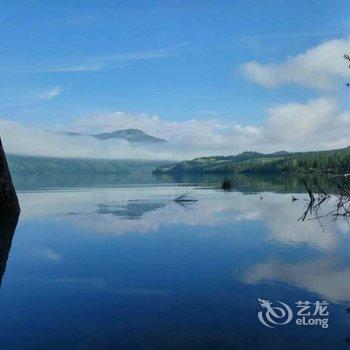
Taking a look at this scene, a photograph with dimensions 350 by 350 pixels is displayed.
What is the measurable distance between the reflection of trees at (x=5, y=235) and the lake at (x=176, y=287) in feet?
0.70

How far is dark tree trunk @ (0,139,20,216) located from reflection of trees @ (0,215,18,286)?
1.09 metres

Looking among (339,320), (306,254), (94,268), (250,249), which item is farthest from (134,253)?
(339,320)

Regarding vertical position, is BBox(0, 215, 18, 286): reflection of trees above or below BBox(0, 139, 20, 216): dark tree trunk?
below

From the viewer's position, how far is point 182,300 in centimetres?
1469

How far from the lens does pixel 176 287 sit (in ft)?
53.4

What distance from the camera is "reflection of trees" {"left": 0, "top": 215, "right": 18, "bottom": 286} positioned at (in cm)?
2136

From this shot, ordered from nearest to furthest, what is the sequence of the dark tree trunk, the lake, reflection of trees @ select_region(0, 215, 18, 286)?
the lake → reflection of trees @ select_region(0, 215, 18, 286) → the dark tree trunk

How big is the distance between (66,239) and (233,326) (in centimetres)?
1752

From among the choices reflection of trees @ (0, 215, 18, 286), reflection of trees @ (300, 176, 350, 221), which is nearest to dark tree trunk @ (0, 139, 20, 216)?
reflection of trees @ (0, 215, 18, 286)

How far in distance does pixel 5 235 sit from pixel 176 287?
1673 cm

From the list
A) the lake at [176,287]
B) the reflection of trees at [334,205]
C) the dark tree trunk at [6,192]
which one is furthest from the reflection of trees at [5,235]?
the reflection of trees at [334,205]

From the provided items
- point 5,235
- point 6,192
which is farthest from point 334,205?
point 6,192

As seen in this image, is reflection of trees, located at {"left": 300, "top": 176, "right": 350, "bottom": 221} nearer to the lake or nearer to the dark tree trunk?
the lake

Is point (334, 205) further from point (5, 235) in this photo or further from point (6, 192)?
point (6, 192)
